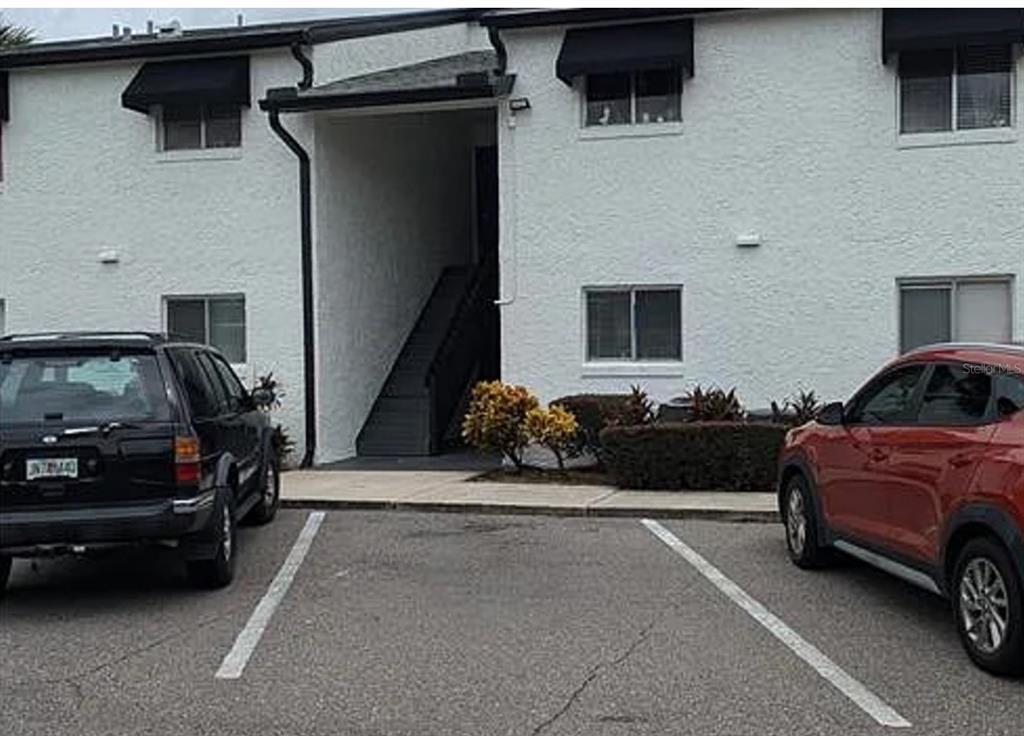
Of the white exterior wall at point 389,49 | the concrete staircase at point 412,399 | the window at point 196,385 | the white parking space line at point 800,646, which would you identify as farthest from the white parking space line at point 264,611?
the white exterior wall at point 389,49

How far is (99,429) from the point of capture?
7809 millimetres

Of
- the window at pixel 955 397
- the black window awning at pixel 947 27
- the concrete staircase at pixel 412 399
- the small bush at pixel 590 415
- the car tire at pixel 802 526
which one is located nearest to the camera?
the window at pixel 955 397

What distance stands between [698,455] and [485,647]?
6.25 metres

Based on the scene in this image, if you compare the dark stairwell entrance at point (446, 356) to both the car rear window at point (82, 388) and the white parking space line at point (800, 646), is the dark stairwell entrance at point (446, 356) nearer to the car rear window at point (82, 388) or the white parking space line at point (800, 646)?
the white parking space line at point (800, 646)

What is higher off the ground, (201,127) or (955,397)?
(201,127)

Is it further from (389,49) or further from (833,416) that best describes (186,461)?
(389,49)

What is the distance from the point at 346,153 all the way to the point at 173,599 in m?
9.27

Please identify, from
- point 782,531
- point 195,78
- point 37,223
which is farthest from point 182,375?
point 37,223

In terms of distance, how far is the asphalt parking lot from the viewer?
5727 millimetres

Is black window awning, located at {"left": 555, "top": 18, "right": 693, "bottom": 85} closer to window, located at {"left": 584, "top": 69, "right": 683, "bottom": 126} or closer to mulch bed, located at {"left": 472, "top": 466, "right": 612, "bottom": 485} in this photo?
window, located at {"left": 584, "top": 69, "right": 683, "bottom": 126}

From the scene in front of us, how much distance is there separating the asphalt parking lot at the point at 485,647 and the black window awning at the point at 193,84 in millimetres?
7464

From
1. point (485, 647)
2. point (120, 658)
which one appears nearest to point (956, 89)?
point (485, 647)

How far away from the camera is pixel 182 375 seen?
27.7 feet

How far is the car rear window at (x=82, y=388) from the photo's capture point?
7906mm
